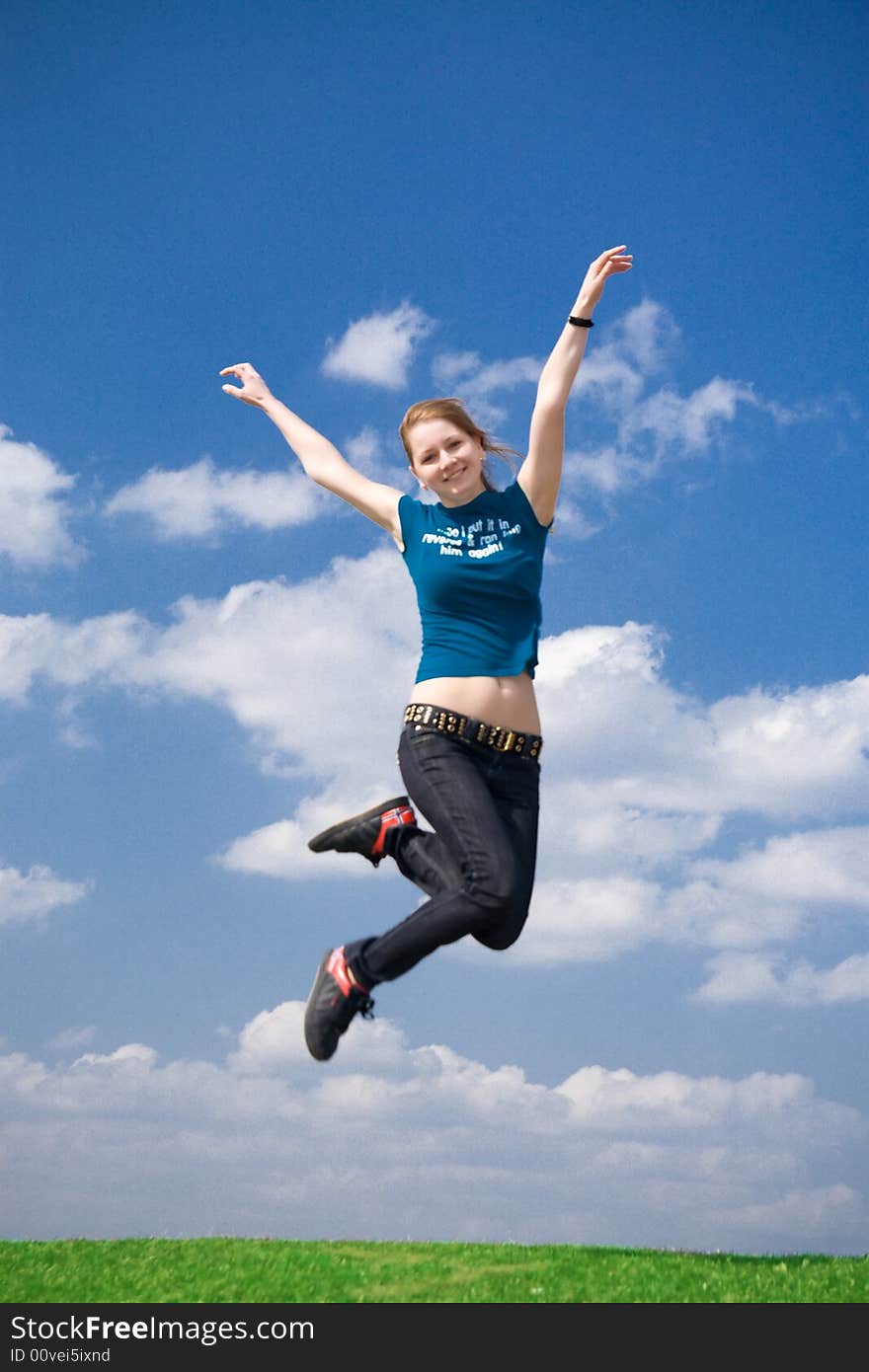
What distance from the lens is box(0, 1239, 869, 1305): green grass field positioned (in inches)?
353

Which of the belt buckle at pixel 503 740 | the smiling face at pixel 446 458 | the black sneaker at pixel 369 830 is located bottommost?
the black sneaker at pixel 369 830

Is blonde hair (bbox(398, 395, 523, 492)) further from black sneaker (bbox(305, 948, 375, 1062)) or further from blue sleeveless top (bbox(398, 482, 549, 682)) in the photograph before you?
black sneaker (bbox(305, 948, 375, 1062))

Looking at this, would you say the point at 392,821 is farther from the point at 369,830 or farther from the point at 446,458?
the point at 446,458

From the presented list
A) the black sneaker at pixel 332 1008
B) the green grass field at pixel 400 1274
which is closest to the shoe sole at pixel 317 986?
the black sneaker at pixel 332 1008

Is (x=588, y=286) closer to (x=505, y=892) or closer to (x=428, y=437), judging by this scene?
(x=428, y=437)

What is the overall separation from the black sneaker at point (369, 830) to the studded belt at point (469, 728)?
59 cm

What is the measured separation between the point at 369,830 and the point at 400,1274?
4335mm

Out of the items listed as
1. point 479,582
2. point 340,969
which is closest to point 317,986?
point 340,969

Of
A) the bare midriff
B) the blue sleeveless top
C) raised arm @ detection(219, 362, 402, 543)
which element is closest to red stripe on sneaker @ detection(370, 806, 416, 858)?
the bare midriff

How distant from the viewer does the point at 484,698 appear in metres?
7.22

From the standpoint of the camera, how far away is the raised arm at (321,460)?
25.6 feet

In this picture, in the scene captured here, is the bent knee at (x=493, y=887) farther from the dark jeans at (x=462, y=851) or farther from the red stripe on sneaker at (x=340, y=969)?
the red stripe on sneaker at (x=340, y=969)

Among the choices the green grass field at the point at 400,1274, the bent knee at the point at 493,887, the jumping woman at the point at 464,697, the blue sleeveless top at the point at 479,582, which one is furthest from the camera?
the green grass field at the point at 400,1274
